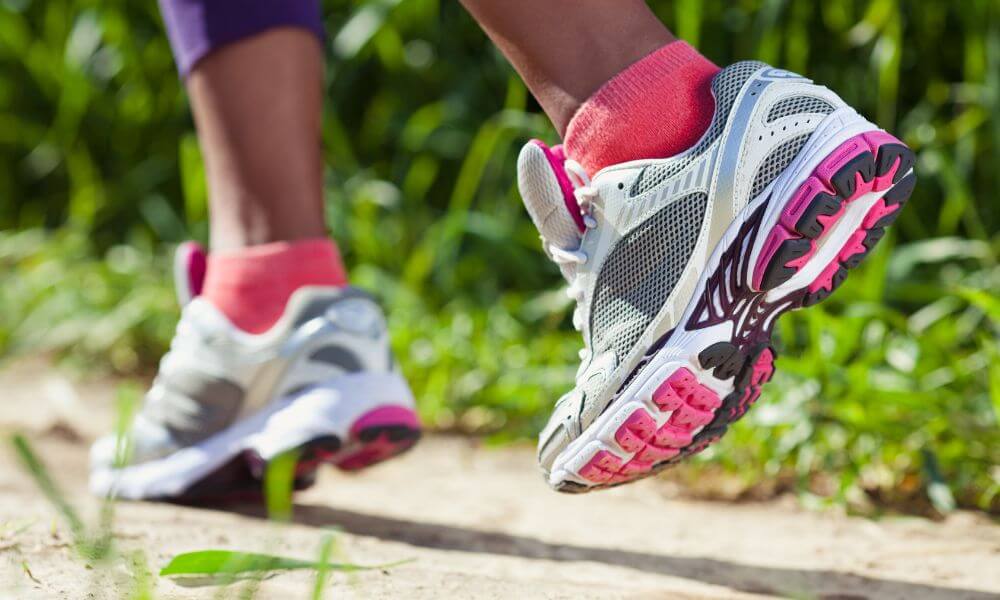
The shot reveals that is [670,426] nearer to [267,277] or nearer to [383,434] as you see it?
[383,434]

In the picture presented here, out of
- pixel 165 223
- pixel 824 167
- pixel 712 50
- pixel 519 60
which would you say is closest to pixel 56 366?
pixel 165 223

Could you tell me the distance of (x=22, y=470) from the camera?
1.77 meters

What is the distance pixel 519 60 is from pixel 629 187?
0.56 ft

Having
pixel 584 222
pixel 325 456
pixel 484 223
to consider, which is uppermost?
pixel 584 222

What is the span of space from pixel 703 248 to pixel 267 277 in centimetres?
63

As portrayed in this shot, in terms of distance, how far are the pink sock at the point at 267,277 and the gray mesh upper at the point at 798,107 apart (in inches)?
26.0

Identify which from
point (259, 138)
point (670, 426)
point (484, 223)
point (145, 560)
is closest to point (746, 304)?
point (670, 426)

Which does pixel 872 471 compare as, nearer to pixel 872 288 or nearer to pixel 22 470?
pixel 872 288

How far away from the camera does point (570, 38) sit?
3.67ft

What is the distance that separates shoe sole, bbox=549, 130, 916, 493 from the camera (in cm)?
103

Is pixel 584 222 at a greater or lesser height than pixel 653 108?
lesser

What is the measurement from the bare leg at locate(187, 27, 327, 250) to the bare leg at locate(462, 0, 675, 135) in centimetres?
45

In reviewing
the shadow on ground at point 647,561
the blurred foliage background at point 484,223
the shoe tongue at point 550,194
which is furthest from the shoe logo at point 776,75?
the blurred foliage background at point 484,223

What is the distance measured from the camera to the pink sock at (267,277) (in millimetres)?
1478
